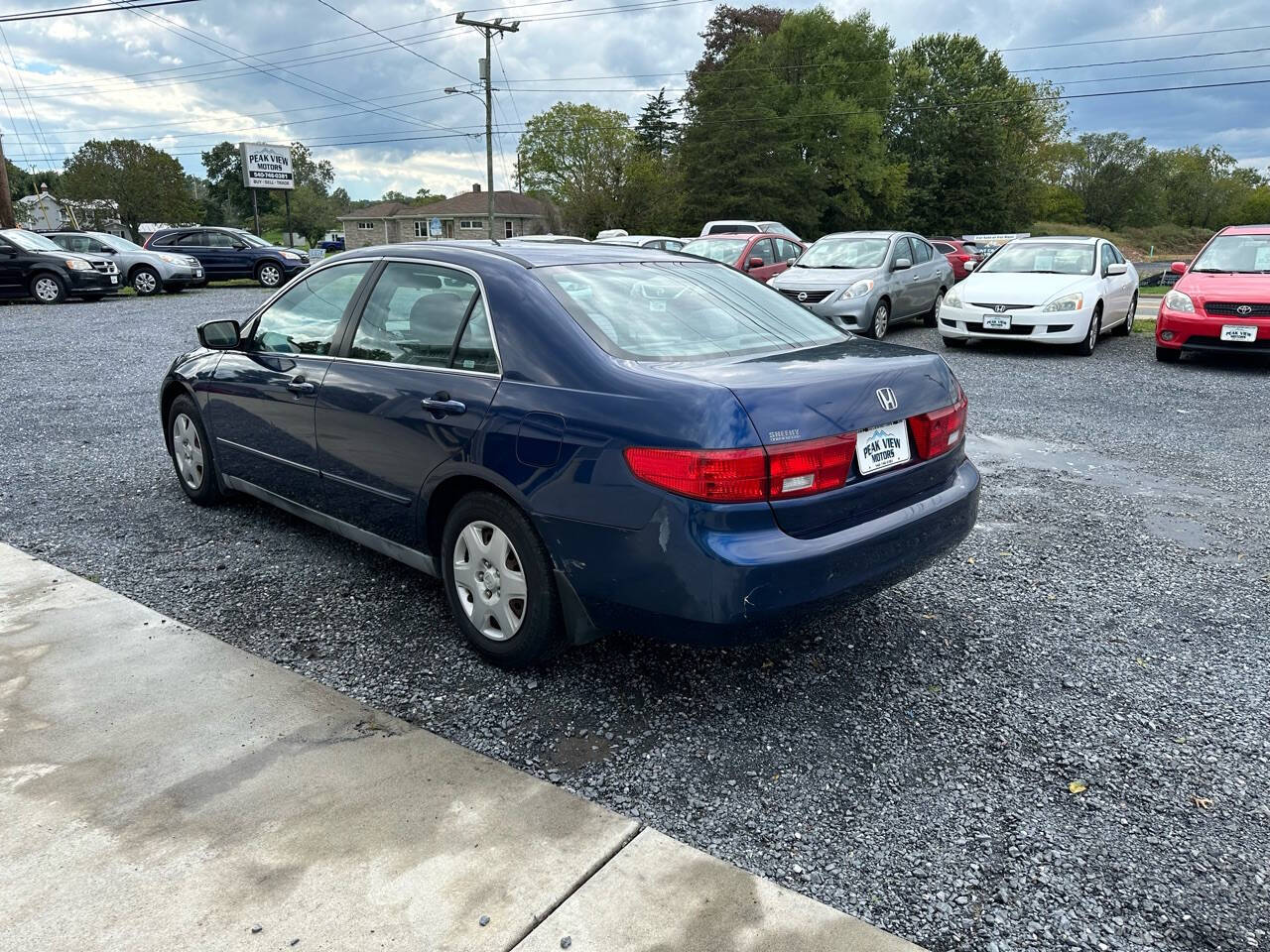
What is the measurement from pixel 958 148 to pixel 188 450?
68.2m

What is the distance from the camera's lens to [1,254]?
1828cm

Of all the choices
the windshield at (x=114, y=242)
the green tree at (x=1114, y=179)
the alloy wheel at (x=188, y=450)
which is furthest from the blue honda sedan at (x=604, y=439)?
the green tree at (x=1114, y=179)

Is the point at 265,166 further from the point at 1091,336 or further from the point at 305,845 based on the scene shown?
the point at 305,845

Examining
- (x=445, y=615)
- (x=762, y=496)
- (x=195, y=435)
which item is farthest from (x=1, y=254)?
(x=762, y=496)

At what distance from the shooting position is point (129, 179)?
67.7m

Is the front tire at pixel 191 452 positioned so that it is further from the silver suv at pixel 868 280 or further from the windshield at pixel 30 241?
the windshield at pixel 30 241

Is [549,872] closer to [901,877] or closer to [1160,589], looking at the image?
[901,877]

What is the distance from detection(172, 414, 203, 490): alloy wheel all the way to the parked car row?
16.4 metres

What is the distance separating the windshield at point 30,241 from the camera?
60.8 feet

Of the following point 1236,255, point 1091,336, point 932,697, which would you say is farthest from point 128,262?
point 932,697

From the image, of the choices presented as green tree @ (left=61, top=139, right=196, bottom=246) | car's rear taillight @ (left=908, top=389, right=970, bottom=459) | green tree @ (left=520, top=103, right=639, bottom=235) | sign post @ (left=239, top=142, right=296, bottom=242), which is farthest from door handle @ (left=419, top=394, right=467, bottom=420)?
green tree @ (left=61, top=139, right=196, bottom=246)

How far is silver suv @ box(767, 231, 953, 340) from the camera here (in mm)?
11852

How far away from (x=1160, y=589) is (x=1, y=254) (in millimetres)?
21577

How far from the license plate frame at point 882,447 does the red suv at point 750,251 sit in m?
11.1
